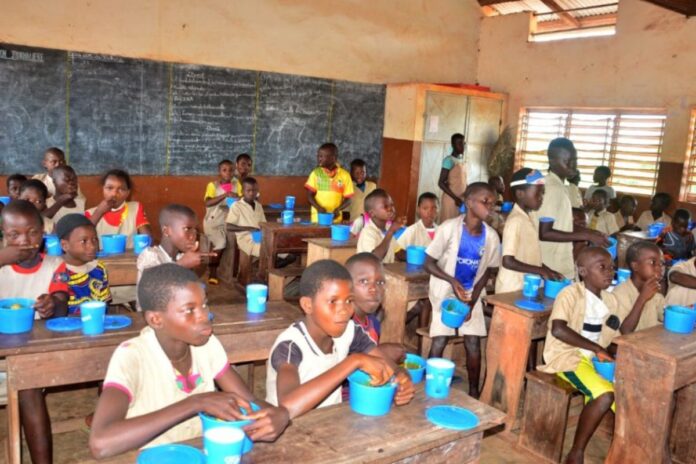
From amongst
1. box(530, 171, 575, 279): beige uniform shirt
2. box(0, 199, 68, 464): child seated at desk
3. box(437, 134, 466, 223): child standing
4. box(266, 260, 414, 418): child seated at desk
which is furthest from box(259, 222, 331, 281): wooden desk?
box(266, 260, 414, 418): child seated at desk

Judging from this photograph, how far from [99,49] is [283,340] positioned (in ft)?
22.2

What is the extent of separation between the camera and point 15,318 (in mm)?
2686

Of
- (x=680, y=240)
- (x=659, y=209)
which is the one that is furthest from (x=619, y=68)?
(x=680, y=240)

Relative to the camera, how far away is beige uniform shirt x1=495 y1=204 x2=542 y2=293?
4152mm

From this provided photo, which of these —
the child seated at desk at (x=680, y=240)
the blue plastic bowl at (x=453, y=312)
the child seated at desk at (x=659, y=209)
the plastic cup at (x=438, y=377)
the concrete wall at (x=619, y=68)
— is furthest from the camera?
the concrete wall at (x=619, y=68)

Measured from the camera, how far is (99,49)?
7809 millimetres

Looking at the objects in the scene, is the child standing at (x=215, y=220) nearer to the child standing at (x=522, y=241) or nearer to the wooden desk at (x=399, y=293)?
the wooden desk at (x=399, y=293)

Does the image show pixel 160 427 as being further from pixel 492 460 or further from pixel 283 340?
pixel 492 460

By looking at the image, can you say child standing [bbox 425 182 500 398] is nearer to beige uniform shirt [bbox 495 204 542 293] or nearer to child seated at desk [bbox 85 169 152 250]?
beige uniform shirt [bbox 495 204 542 293]

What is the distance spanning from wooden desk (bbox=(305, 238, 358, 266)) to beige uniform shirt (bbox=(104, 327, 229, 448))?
311cm

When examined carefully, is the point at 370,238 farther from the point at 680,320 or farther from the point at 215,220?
the point at 215,220

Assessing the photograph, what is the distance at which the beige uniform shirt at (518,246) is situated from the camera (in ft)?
13.6

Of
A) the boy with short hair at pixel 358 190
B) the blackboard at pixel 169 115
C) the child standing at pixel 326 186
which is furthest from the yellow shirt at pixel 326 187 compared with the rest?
the blackboard at pixel 169 115

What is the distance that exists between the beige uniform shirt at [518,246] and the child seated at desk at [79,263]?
8.31ft
